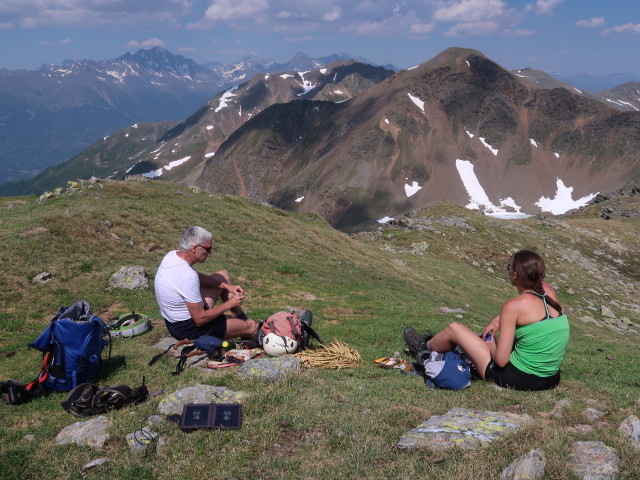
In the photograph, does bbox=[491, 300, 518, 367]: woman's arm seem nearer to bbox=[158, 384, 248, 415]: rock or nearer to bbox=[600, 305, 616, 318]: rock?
bbox=[158, 384, 248, 415]: rock

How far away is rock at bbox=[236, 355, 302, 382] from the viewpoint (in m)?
9.13

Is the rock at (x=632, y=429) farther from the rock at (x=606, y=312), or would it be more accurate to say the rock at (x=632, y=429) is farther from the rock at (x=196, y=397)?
the rock at (x=606, y=312)

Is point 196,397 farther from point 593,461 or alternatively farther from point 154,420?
point 593,461

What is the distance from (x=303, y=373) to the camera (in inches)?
372

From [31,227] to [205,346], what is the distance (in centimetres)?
1584

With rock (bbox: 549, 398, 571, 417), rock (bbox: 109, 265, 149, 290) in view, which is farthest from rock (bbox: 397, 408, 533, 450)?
rock (bbox: 109, 265, 149, 290)

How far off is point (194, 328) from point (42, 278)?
1015 cm

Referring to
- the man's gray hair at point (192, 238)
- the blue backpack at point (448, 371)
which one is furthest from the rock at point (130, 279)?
the blue backpack at point (448, 371)

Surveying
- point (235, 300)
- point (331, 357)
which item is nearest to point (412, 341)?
point (331, 357)

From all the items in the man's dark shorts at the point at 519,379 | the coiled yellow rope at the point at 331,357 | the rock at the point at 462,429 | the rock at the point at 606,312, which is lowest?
the rock at the point at 606,312

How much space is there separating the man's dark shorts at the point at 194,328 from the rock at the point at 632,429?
886 centimetres

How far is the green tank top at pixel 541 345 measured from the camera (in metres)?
8.49

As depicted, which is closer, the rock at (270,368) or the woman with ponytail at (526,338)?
the woman with ponytail at (526,338)

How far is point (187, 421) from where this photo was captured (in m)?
7.09
